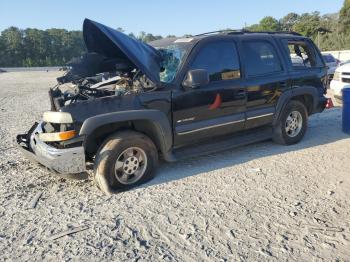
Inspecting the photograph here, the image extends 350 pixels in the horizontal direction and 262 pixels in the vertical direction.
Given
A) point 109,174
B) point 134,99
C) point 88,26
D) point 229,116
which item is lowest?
point 109,174

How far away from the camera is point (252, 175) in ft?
16.8

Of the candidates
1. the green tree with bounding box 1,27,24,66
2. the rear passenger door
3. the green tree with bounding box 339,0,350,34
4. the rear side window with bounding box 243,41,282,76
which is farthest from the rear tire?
the green tree with bounding box 1,27,24,66

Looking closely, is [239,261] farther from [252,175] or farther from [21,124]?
[21,124]

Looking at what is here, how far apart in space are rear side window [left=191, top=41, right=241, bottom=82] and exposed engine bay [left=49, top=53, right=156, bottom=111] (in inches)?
33.6

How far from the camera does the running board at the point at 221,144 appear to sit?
5.15 meters

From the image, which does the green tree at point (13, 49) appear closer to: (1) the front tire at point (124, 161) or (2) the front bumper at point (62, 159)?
(2) the front bumper at point (62, 159)

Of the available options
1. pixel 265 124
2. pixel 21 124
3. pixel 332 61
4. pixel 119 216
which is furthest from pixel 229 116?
pixel 332 61

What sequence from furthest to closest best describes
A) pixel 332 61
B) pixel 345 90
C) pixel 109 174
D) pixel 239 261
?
pixel 332 61
pixel 345 90
pixel 109 174
pixel 239 261

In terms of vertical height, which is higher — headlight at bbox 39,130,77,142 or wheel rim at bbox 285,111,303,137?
headlight at bbox 39,130,77,142

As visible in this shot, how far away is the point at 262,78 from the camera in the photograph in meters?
5.93

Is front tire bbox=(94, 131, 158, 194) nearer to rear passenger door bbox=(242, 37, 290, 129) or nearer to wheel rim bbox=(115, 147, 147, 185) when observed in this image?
wheel rim bbox=(115, 147, 147, 185)

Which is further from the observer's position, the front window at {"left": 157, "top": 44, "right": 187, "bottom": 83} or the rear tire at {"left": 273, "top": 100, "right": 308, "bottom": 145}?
Result: the rear tire at {"left": 273, "top": 100, "right": 308, "bottom": 145}

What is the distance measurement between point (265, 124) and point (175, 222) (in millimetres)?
2999

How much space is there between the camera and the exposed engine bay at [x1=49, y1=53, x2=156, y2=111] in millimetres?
4777
